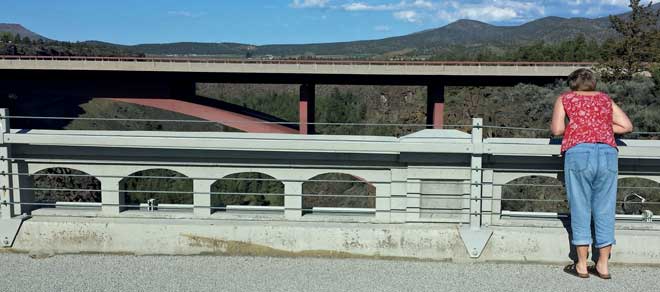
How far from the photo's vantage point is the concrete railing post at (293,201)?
513 centimetres

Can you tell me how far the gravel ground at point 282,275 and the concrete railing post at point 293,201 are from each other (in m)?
0.50

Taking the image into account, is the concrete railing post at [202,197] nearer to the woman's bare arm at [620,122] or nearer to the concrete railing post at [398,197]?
the concrete railing post at [398,197]

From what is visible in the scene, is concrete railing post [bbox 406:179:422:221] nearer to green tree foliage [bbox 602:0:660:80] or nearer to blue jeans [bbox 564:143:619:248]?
blue jeans [bbox 564:143:619:248]

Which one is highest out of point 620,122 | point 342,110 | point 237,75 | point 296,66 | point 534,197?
point 296,66

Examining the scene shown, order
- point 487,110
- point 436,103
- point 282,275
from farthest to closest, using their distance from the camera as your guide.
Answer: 1. point 487,110
2. point 436,103
3. point 282,275

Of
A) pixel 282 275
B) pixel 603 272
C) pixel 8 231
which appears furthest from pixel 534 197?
pixel 8 231

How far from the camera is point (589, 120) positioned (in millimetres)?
4223

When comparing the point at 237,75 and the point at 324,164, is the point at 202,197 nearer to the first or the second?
the point at 324,164

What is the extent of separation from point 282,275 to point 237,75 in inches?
1279

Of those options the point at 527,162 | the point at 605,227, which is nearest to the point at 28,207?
the point at 527,162

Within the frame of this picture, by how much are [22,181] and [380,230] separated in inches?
123

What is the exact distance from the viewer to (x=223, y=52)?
16488 cm

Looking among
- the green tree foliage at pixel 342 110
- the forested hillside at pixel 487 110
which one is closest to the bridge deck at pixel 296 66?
the forested hillside at pixel 487 110

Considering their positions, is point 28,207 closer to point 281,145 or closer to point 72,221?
point 72,221
